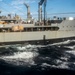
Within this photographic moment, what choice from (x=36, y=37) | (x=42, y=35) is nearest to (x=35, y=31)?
(x=36, y=37)

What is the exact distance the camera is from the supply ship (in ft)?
143

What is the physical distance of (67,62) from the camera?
74.9ft

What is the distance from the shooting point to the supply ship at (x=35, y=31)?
143ft

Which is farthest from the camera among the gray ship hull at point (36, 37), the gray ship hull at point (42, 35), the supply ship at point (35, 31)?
the supply ship at point (35, 31)

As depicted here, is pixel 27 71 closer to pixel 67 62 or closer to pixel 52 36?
pixel 67 62

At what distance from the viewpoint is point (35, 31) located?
4644 centimetres

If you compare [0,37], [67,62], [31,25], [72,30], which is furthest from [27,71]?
[72,30]

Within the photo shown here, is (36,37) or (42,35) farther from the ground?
(42,35)

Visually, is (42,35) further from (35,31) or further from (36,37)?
(35,31)

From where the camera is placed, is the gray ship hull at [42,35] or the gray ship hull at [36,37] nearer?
the gray ship hull at [36,37]

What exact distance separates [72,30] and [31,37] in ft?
39.7

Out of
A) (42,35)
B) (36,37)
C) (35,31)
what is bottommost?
(36,37)

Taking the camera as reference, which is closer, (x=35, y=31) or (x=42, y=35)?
(x=35, y=31)

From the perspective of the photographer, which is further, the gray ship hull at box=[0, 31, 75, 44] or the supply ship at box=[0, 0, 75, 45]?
the supply ship at box=[0, 0, 75, 45]
